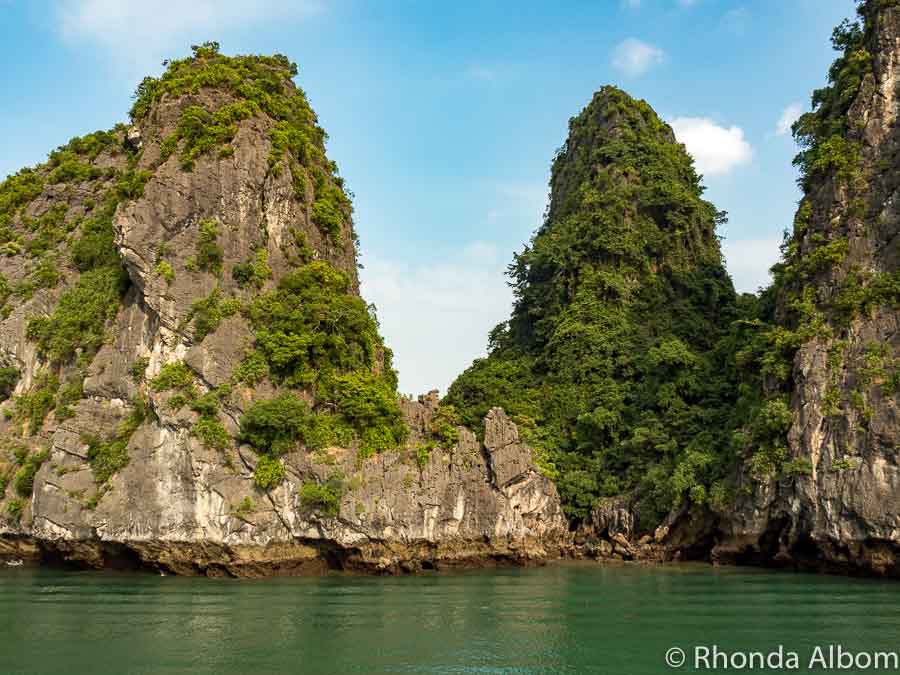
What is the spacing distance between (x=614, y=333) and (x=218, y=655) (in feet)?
86.3

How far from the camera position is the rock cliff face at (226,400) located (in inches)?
946

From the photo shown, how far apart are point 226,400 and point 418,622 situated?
1121 centimetres

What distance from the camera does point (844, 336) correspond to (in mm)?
25391

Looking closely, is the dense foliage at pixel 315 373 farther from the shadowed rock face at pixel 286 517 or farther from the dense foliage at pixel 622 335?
the dense foliage at pixel 622 335

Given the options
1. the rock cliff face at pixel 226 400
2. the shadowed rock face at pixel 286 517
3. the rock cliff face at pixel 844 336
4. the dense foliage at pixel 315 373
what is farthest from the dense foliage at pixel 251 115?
the rock cliff face at pixel 844 336

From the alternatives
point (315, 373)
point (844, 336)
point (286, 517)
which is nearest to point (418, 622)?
point (286, 517)

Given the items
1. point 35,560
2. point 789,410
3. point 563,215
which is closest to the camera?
point 789,410

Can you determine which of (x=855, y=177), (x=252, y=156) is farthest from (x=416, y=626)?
(x=855, y=177)

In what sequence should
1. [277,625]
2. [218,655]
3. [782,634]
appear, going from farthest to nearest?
1. [277,625]
2. [782,634]
3. [218,655]

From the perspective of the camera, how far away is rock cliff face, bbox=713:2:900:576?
23.0 m

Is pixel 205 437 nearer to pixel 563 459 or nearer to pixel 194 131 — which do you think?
pixel 194 131

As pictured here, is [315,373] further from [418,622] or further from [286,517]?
[418,622]

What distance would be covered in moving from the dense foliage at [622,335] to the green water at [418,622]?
8.40 metres

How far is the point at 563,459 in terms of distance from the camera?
110 ft
